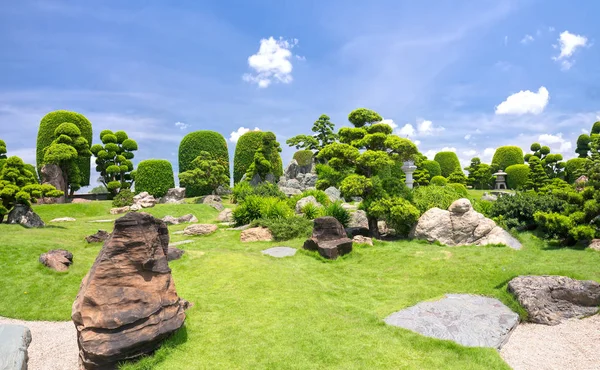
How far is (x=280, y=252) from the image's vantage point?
A: 11.1 m

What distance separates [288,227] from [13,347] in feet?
29.4

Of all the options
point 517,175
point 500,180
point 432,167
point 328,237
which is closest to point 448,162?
point 432,167

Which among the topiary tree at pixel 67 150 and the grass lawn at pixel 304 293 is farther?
the topiary tree at pixel 67 150

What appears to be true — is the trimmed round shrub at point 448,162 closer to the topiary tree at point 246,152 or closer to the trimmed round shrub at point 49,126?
the topiary tree at point 246,152

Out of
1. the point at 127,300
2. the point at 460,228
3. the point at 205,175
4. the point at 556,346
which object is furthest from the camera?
the point at 205,175

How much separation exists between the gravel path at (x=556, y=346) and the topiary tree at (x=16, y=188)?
17.9 meters

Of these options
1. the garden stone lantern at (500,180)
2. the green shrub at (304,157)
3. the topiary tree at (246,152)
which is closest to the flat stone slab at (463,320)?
the topiary tree at (246,152)

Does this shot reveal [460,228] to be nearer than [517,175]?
Yes

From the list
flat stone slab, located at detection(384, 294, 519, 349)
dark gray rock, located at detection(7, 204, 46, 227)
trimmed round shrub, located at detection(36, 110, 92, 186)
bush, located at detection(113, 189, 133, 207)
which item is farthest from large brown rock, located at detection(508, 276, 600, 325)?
trimmed round shrub, located at detection(36, 110, 92, 186)

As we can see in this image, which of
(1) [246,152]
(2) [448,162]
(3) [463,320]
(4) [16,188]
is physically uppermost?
(1) [246,152]

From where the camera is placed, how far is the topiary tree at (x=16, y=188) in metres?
14.5

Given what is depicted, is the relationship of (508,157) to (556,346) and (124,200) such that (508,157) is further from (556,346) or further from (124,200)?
(124,200)

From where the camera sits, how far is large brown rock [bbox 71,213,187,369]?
16.0ft

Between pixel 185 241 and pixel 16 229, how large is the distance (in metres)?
6.76
